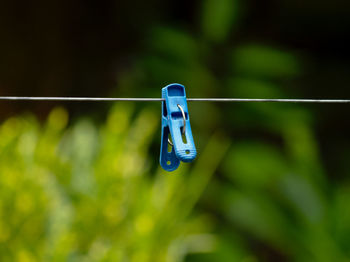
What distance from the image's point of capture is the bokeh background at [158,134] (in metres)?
1.40

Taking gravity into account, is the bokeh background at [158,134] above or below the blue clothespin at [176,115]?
above

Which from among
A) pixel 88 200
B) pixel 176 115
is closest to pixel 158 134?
pixel 88 200

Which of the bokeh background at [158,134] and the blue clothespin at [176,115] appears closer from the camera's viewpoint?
the blue clothespin at [176,115]

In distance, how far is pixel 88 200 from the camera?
144 centimetres

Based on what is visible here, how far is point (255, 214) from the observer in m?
1.94

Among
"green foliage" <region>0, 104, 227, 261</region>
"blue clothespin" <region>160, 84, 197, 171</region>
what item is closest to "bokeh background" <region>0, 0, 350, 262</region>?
"green foliage" <region>0, 104, 227, 261</region>

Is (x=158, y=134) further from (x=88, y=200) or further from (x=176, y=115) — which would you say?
(x=176, y=115)

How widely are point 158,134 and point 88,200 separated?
0.78 metres

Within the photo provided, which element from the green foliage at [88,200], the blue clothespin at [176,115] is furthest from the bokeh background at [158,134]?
the blue clothespin at [176,115]

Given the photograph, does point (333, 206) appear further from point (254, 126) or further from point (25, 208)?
point (25, 208)

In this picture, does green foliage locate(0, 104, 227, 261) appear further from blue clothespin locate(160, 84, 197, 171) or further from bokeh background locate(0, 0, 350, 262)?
blue clothespin locate(160, 84, 197, 171)

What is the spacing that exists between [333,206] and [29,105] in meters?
1.23

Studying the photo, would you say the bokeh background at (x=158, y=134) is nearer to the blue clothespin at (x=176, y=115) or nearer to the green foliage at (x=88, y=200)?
the green foliage at (x=88, y=200)

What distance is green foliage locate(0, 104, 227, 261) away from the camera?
4.35 ft
